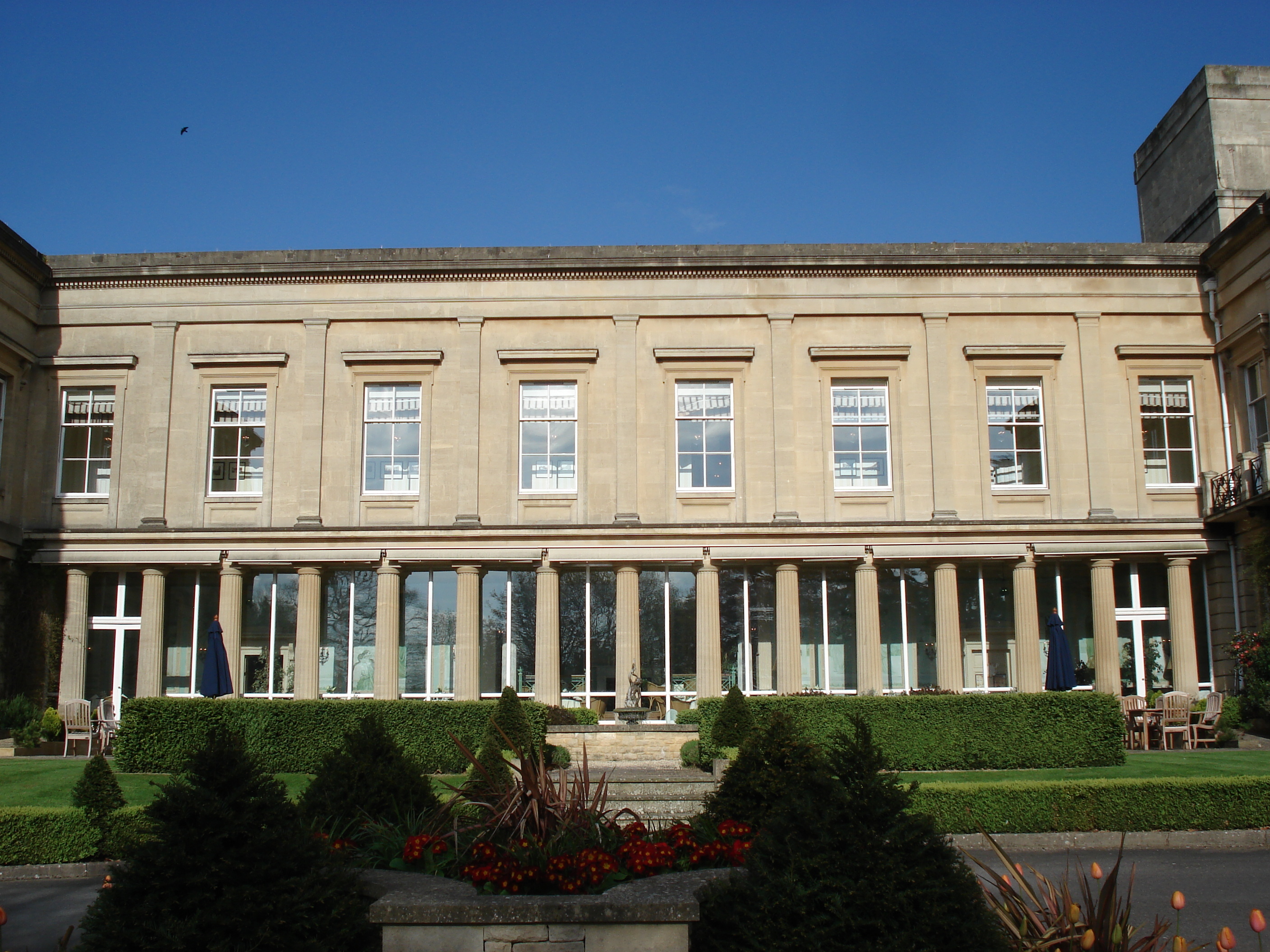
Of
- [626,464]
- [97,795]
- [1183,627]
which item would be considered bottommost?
[97,795]

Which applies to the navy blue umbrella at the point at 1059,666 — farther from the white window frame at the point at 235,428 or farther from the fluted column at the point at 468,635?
the white window frame at the point at 235,428

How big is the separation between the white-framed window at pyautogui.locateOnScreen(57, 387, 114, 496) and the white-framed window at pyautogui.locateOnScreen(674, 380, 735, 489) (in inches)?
542

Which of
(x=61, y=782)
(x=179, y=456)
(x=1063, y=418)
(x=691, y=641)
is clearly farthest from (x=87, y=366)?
(x=1063, y=418)

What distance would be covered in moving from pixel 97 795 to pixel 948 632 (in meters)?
18.5

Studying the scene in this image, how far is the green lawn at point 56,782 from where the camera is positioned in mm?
15266

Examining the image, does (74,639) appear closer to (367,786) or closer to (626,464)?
(626,464)

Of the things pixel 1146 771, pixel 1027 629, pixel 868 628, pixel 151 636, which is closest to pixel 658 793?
pixel 1146 771

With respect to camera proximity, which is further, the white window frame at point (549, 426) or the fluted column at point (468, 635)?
the white window frame at point (549, 426)

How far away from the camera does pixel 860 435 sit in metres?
26.8

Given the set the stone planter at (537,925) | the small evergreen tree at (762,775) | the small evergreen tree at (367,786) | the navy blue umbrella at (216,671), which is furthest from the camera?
the navy blue umbrella at (216,671)

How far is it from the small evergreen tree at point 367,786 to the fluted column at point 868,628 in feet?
55.2

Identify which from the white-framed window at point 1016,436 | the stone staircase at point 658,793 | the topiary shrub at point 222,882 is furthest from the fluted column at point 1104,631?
the topiary shrub at point 222,882

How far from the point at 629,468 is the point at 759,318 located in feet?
16.1

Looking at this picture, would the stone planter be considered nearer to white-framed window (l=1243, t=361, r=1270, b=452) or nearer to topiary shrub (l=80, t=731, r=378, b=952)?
topiary shrub (l=80, t=731, r=378, b=952)
